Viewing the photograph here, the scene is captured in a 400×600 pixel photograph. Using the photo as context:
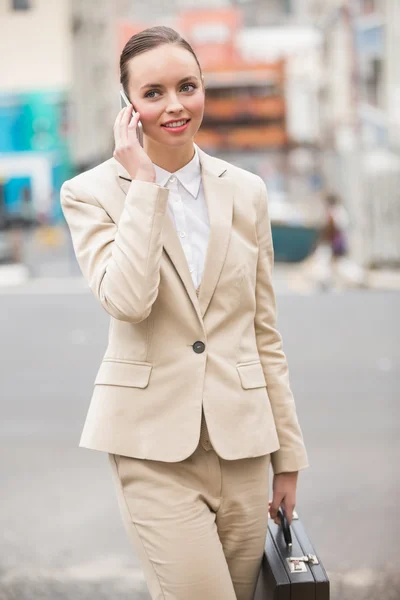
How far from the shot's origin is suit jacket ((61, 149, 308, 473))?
1634 mm

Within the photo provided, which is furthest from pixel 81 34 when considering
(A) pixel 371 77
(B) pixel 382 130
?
(B) pixel 382 130

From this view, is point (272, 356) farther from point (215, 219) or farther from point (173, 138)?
point (173, 138)

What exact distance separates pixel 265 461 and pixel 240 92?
8042cm

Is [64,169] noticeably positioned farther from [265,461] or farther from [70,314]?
[265,461]

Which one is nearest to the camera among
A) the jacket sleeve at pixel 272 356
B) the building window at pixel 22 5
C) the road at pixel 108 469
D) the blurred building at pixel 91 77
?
the jacket sleeve at pixel 272 356

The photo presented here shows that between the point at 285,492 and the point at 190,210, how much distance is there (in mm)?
554

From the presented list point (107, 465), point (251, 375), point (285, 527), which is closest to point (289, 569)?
point (285, 527)

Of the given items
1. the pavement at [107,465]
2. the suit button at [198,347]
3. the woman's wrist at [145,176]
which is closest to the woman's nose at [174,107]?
the woman's wrist at [145,176]

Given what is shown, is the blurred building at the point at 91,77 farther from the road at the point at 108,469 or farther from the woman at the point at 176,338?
the woman at the point at 176,338

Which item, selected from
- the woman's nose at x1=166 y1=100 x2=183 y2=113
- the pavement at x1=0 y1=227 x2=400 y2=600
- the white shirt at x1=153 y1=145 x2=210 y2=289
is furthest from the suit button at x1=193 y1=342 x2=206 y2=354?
the pavement at x1=0 y1=227 x2=400 y2=600

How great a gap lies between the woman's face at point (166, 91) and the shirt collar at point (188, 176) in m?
0.07

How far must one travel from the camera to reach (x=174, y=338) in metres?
1.65

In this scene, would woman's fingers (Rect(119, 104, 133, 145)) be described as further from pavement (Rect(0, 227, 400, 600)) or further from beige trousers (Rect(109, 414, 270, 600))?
pavement (Rect(0, 227, 400, 600))

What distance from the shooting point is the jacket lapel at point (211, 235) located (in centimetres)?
163
